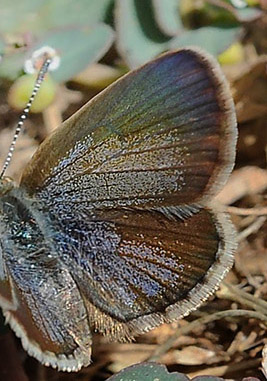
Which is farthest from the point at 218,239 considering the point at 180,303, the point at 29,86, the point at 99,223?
the point at 29,86

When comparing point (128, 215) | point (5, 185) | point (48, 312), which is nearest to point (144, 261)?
point (128, 215)

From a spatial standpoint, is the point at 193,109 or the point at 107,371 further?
the point at 107,371

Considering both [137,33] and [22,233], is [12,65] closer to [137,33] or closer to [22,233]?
[137,33]

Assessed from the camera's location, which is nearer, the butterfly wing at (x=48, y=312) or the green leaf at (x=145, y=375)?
the butterfly wing at (x=48, y=312)

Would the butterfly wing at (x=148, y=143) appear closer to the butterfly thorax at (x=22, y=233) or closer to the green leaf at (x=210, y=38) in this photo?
the butterfly thorax at (x=22, y=233)

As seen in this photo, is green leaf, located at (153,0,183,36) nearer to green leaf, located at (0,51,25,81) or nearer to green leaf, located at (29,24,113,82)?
green leaf, located at (29,24,113,82)

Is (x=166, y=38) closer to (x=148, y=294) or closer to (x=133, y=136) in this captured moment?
(x=133, y=136)

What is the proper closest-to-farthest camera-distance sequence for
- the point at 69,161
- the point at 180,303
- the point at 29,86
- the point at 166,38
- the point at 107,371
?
the point at 180,303, the point at 69,161, the point at 107,371, the point at 29,86, the point at 166,38

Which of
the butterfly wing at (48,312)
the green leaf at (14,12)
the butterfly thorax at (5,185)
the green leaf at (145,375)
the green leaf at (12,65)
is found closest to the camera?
the butterfly wing at (48,312)

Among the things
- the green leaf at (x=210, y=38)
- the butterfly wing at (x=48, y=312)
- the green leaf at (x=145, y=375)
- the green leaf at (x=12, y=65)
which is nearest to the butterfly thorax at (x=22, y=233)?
the butterfly wing at (x=48, y=312)
